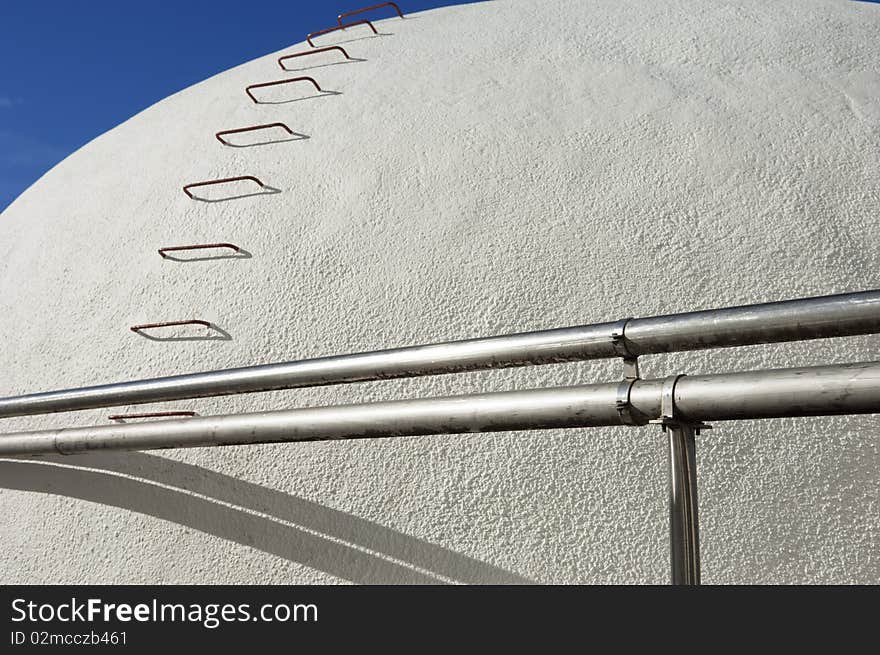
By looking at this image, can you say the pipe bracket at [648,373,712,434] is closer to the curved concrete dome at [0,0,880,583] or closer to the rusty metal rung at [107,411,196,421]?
the curved concrete dome at [0,0,880,583]

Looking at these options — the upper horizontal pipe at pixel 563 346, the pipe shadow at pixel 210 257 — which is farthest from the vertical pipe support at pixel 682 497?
the pipe shadow at pixel 210 257

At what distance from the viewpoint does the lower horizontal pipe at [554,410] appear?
61.6 inches

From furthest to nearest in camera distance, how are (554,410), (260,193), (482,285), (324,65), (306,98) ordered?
(324,65), (306,98), (260,193), (482,285), (554,410)

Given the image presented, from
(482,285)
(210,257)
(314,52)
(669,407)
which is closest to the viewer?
(669,407)

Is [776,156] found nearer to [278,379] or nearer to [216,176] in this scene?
[278,379]

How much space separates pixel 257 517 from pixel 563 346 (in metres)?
1.39

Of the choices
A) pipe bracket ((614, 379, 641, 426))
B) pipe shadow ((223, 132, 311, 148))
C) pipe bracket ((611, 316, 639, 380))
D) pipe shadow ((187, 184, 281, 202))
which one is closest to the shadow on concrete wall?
pipe shadow ((223, 132, 311, 148))

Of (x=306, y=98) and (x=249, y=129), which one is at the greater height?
(x=306, y=98)

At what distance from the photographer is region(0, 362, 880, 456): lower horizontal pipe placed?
1.56 m

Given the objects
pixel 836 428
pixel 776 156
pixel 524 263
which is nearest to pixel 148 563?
pixel 524 263

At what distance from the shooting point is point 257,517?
116 inches

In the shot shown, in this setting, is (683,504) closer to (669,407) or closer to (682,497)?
(682,497)

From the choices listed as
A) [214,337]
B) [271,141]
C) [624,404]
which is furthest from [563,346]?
[271,141]

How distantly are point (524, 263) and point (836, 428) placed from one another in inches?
42.3
